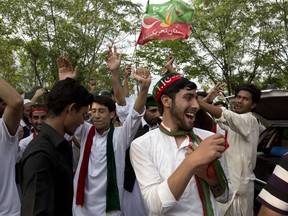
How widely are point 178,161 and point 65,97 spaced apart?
2.69 ft

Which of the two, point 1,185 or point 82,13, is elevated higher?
point 82,13

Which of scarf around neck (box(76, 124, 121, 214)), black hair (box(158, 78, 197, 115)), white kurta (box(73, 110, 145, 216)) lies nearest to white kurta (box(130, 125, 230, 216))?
black hair (box(158, 78, 197, 115))

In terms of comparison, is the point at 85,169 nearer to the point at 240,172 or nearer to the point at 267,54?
the point at 240,172

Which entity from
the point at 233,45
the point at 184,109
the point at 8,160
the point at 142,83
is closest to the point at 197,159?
the point at 184,109

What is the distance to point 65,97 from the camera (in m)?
2.47

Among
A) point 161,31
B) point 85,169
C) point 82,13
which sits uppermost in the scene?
point 82,13

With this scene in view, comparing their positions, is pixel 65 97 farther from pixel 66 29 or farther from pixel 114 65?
pixel 66 29

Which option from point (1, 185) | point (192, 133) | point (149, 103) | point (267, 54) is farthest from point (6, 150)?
point (267, 54)

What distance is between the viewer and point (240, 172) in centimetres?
442

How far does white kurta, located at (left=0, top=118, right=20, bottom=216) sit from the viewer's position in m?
2.99

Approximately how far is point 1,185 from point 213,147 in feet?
6.03

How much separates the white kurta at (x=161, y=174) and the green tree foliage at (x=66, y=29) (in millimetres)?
15636

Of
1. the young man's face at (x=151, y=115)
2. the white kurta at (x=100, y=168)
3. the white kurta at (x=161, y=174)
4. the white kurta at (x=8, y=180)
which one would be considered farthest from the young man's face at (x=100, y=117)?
the white kurta at (x=161, y=174)

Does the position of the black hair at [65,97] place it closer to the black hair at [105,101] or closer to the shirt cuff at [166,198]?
the shirt cuff at [166,198]
